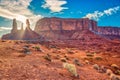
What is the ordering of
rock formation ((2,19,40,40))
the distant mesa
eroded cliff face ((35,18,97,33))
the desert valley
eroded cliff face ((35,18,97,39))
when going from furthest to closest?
eroded cliff face ((35,18,97,33)) < eroded cliff face ((35,18,97,39)) < the distant mesa < rock formation ((2,19,40,40)) < the desert valley

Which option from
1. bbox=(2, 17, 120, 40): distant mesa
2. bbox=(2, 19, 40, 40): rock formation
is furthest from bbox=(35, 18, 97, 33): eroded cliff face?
bbox=(2, 19, 40, 40): rock formation

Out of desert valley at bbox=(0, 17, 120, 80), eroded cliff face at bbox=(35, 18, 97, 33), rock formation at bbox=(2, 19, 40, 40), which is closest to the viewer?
desert valley at bbox=(0, 17, 120, 80)

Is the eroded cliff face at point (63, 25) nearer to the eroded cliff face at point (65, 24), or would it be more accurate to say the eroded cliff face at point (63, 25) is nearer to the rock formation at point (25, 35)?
the eroded cliff face at point (65, 24)

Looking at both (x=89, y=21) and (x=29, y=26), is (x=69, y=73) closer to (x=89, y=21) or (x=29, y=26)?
(x=29, y=26)

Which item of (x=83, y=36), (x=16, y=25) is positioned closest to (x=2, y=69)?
(x=83, y=36)

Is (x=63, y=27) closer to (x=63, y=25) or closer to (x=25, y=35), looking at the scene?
(x=63, y=25)

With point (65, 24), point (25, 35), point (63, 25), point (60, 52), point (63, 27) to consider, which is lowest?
point (60, 52)

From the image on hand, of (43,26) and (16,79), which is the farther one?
(43,26)

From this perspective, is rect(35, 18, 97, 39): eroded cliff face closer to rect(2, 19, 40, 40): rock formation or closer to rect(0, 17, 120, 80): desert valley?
rect(0, 17, 120, 80): desert valley

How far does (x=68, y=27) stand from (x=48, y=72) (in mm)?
116796

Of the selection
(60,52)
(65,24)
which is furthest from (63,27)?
(60,52)

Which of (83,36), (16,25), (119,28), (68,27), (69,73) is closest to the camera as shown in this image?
(69,73)

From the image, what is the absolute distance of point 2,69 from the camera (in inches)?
508

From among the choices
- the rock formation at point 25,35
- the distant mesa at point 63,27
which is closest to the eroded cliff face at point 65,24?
the distant mesa at point 63,27
